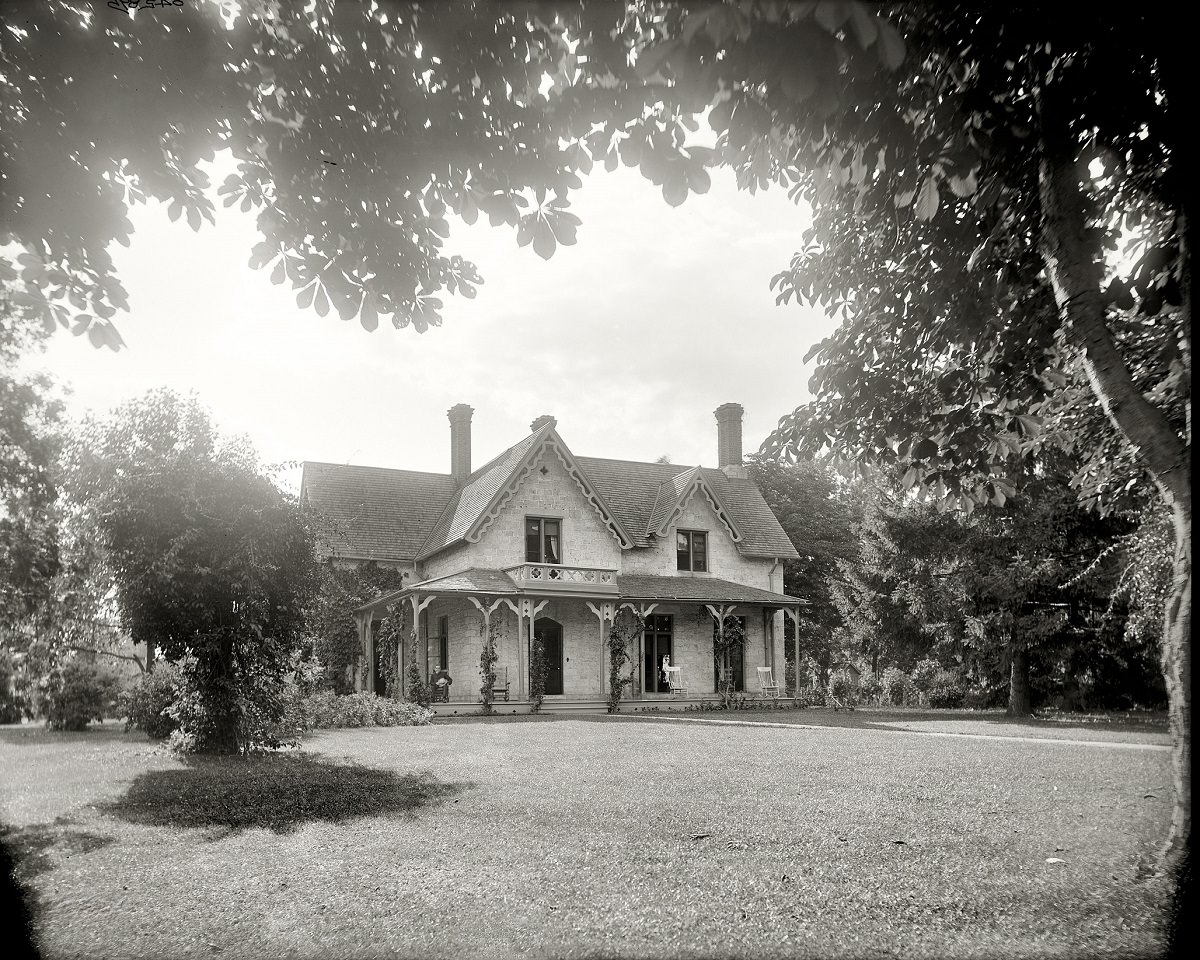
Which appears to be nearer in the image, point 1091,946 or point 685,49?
point 685,49

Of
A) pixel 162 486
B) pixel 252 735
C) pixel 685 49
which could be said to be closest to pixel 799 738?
pixel 252 735

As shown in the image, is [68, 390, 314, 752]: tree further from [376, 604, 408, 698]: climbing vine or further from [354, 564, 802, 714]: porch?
[376, 604, 408, 698]: climbing vine

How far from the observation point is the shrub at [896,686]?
2875 cm

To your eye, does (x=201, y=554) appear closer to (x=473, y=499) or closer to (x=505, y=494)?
(x=505, y=494)

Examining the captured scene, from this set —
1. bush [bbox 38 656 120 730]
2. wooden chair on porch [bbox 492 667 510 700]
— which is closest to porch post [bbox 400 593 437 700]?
wooden chair on porch [bbox 492 667 510 700]

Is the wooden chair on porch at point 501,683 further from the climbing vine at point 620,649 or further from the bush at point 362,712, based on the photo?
the bush at point 362,712

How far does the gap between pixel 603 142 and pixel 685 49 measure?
1800 millimetres

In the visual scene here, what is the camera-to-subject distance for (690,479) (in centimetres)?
3170

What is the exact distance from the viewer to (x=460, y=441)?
3491cm

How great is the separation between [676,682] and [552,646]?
4.51 m

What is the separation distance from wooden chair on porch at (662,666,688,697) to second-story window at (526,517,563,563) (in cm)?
528

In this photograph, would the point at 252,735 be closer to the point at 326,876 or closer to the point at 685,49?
the point at 326,876

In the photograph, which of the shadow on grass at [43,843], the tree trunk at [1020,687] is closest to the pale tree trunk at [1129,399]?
the shadow on grass at [43,843]

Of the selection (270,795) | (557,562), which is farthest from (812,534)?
(270,795)
